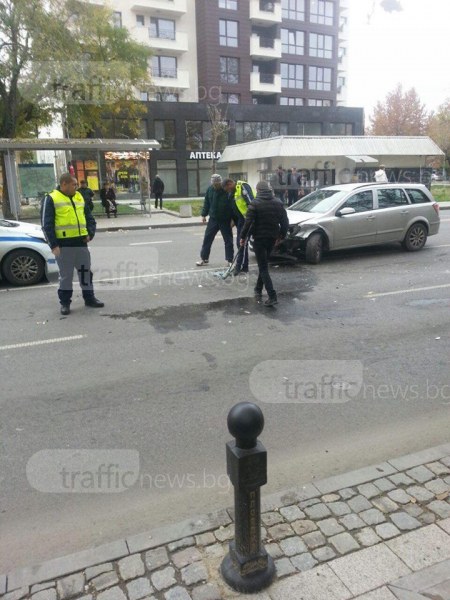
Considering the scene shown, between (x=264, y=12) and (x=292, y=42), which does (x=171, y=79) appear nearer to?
(x=264, y=12)

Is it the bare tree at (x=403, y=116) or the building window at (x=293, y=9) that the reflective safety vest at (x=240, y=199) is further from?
the bare tree at (x=403, y=116)

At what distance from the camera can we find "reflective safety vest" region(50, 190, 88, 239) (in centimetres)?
689

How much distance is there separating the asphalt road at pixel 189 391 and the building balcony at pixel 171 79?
127 feet

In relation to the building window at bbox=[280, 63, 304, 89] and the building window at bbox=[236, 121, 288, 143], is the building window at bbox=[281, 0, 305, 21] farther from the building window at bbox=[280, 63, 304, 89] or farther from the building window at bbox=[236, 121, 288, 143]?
the building window at bbox=[236, 121, 288, 143]

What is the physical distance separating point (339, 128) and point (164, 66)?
54.9 ft

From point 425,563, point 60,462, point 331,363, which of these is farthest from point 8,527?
point 331,363

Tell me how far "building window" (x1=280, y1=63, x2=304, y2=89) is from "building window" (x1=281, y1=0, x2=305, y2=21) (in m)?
4.36

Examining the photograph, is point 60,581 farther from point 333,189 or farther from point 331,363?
point 333,189

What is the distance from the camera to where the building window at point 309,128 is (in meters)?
42.4

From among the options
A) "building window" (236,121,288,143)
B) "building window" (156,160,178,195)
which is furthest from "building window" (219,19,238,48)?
"building window" (156,160,178,195)

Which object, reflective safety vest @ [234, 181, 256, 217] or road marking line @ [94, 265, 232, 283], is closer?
road marking line @ [94, 265, 232, 283]

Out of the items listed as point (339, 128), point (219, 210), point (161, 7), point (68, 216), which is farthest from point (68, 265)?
point (161, 7)

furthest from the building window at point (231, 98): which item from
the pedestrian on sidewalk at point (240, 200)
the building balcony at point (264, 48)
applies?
the pedestrian on sidewalk at point (240, 200)

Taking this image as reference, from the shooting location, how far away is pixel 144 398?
439 centimetres
